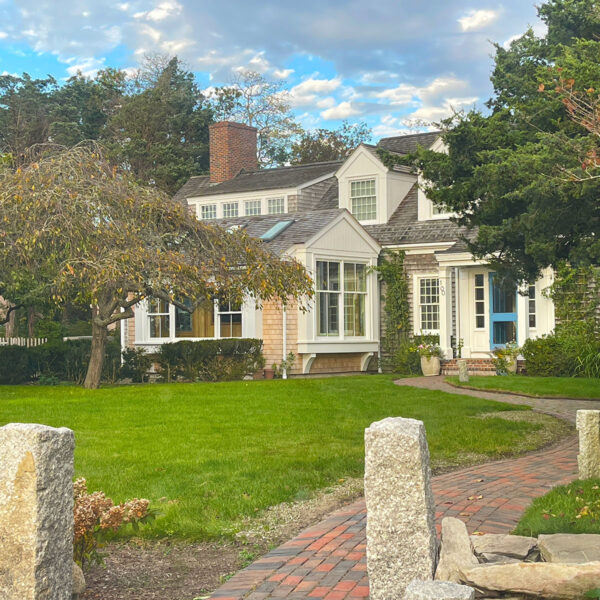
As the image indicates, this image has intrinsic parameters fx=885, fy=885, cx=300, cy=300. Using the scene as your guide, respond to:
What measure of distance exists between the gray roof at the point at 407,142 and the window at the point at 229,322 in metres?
7.75

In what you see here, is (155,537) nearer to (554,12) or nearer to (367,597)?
(367,597)

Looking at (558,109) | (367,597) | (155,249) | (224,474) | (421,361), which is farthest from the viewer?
(421,361)

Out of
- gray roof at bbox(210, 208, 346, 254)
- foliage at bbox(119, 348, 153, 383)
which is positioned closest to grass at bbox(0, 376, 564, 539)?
foliage at bbox(119, 348, 153, 383)

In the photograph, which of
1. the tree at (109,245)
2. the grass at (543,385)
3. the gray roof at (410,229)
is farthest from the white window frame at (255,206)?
the grass at (543,385)

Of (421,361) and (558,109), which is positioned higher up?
(558,109)

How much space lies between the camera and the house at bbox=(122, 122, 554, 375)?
24.4 meters

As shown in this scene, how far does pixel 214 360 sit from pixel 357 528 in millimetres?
16994

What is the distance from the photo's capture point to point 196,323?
26.3 m

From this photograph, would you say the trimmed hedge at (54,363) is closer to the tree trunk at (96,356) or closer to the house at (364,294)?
the tree trunk at (96,356)

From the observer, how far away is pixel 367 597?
521 cm

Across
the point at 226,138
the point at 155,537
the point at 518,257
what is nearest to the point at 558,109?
the point at 518,257

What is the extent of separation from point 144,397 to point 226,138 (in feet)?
59.0

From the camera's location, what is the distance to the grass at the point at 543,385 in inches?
697

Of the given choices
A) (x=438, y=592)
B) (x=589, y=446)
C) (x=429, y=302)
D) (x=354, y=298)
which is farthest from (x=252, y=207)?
(x=438, y=592)
